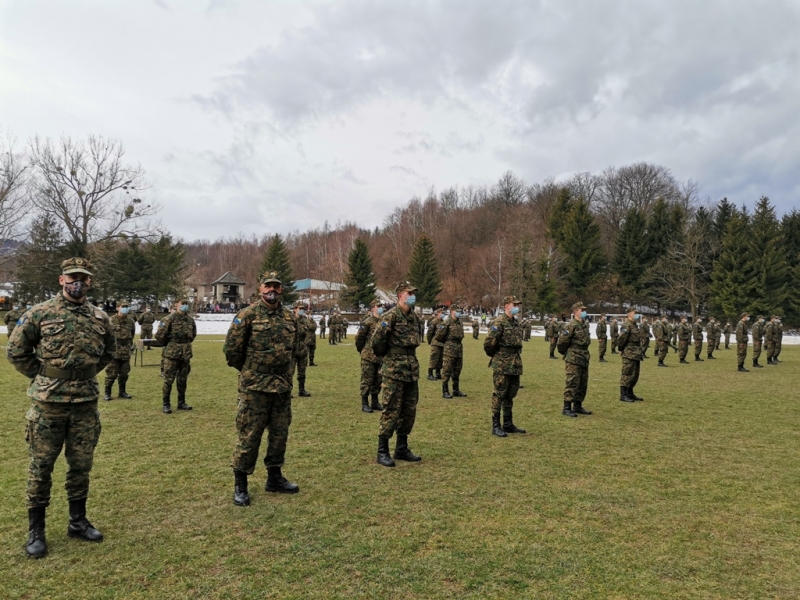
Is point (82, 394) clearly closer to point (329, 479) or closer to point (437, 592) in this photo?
point (329, 479)

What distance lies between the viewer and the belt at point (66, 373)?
13.5 ft

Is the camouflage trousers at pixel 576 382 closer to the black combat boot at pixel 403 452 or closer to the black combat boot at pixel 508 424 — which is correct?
the black combat boot at pixel 508 424

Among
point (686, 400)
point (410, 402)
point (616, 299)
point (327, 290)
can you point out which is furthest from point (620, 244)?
point (410, 402)

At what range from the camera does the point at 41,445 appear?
409 centimetres

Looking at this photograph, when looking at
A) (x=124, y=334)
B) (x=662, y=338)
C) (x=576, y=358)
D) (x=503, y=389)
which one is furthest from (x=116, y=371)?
(x=662, y=338)

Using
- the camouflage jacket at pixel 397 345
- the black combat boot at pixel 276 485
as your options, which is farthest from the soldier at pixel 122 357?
the camouflage jacket at pixel 397 345

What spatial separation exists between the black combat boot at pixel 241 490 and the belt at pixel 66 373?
68.2 inches

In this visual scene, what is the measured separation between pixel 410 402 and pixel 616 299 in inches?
2258

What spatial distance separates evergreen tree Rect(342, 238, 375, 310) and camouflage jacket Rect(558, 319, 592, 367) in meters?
49.1

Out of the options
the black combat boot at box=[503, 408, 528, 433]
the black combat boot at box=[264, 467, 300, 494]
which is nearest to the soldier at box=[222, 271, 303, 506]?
the black combat boot at box=[264, 467, 300, 494]

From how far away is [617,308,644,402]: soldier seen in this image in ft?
36.4

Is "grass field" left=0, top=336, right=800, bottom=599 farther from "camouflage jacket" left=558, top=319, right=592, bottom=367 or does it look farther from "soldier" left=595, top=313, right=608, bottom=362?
"soldier" left=595, top=313, right=608, bottom=362

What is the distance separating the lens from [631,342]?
36.5 feet

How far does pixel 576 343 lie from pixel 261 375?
655 cm
